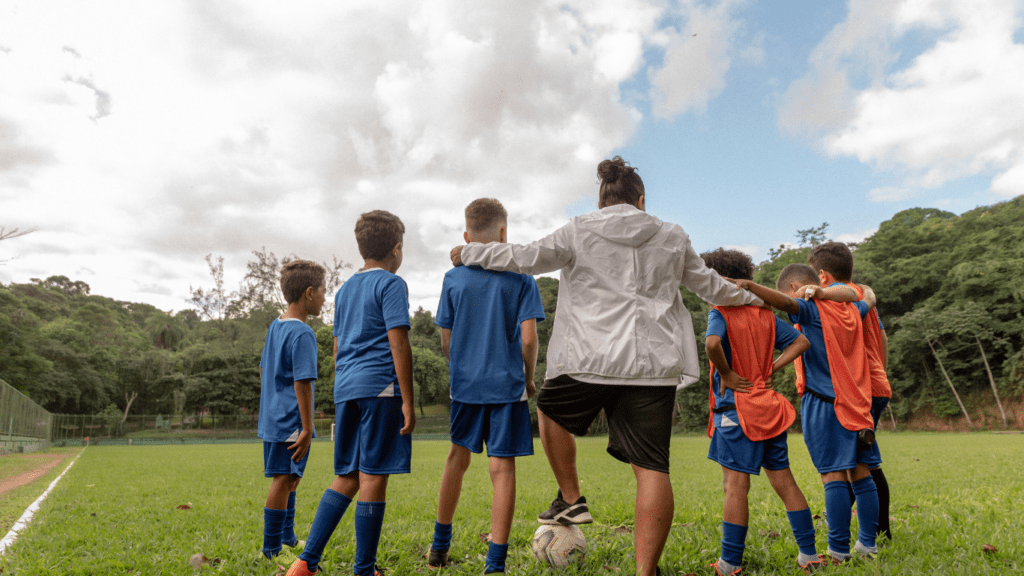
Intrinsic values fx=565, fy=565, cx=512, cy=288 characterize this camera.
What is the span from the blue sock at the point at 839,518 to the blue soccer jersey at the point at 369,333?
240 centimetres

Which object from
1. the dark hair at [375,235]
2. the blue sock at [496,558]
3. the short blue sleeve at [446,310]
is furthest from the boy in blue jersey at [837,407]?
the dark hair at [375,235]

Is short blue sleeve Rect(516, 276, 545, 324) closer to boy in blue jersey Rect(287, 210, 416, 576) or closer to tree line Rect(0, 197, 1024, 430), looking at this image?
boy in blue jersey Rect(287, 210, 416, 576)

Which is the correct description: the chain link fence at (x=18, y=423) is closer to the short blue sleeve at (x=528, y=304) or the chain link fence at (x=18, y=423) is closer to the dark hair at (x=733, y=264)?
the short blue sleeve at (x=528, y=304)

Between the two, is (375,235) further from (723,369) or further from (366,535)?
(723,369)

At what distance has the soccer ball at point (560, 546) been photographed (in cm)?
310

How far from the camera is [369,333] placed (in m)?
2.99

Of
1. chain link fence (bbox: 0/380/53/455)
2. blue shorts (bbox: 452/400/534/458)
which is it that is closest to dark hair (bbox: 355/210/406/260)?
blue shorts (bbox: 452/400/534/458)

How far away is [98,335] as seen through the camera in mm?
64938

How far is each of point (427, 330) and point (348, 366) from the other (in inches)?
2459

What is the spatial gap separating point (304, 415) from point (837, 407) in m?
3.06

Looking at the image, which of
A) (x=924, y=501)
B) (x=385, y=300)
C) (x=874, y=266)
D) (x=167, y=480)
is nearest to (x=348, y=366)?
(x=385, y=300)

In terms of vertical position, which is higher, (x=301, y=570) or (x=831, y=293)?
(x=831, y=293)

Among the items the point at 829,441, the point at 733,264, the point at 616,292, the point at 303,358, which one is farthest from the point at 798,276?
the point at 303,358

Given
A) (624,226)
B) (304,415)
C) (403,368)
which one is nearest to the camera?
(624,226)
